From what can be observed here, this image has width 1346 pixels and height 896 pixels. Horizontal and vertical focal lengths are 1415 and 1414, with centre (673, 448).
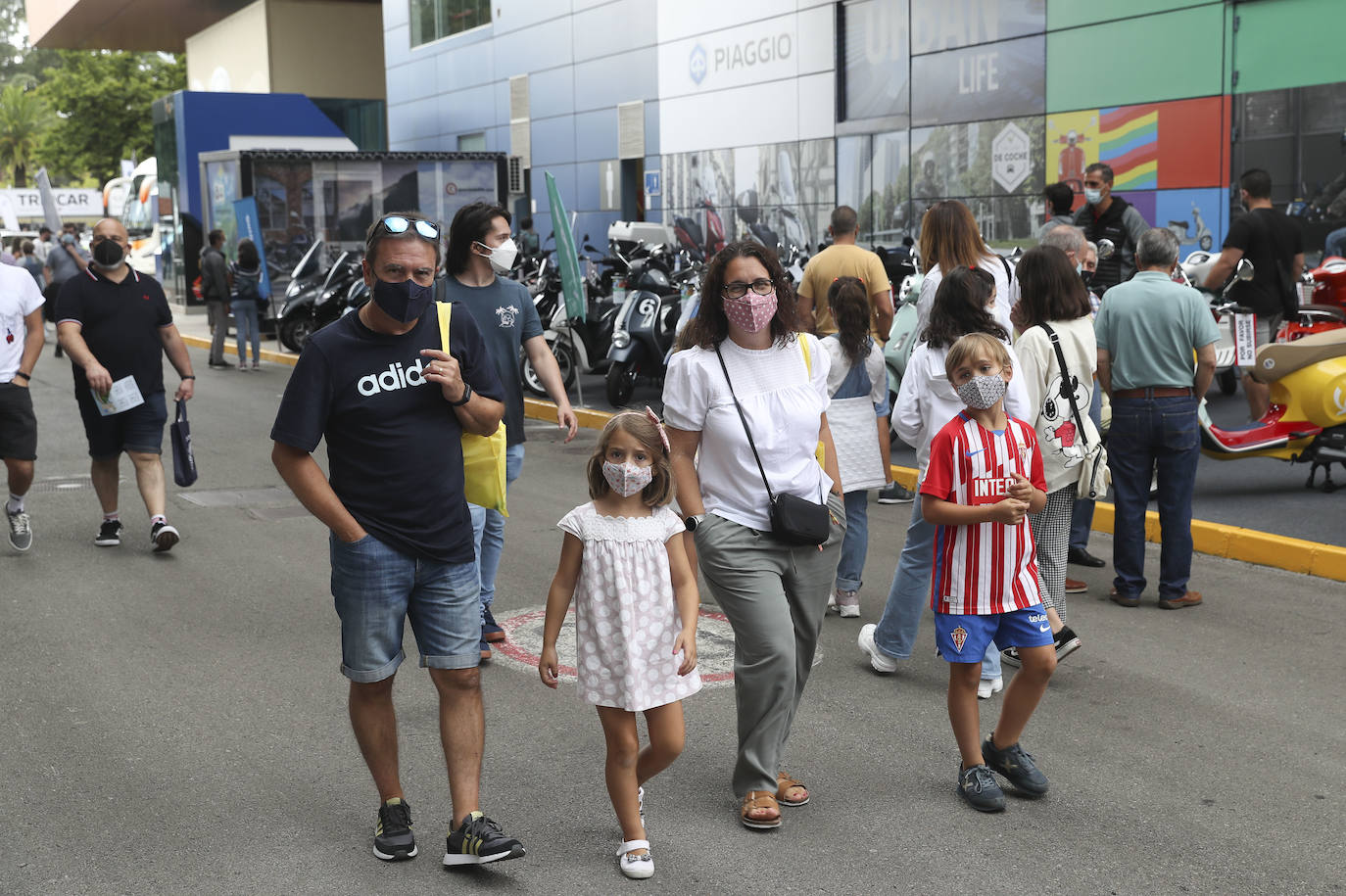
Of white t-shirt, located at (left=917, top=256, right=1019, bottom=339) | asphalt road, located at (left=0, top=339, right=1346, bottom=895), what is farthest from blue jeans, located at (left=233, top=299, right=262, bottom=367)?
white t-shirt, located at (left=917, top=256, right=1019, bottom=339)

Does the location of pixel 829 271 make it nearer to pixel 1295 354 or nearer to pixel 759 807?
pixel 1295 354

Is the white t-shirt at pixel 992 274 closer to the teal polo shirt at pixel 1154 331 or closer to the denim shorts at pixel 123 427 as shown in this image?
the teal polo shirt at pixel 1154 331

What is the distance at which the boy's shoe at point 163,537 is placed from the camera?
8.54 m

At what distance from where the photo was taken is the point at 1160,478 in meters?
7.29

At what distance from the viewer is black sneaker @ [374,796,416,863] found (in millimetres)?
4273

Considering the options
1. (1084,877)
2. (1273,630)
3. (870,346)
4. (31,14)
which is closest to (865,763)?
(1084,877)

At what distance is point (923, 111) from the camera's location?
64.3ft

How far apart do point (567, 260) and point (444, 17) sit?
Answer: 2004 centimetres

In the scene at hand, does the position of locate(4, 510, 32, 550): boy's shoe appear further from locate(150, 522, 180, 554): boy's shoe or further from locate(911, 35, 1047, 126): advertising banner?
locate(911, 35, 1047, 126): advertising banner

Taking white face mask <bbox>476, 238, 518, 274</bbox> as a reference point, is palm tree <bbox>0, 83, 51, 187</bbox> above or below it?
above

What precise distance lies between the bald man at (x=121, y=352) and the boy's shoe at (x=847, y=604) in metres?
4.09

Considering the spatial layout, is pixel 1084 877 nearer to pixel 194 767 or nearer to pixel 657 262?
pixel 194 767

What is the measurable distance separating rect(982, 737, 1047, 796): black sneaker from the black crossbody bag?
3.34 feet

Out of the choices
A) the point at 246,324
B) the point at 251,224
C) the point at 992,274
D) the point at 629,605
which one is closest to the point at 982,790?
the point at 629,605
